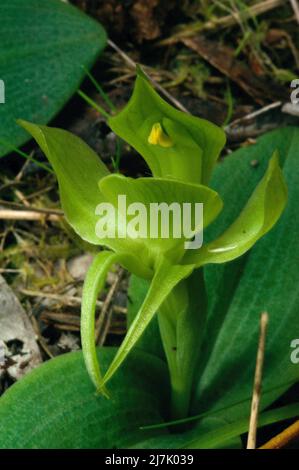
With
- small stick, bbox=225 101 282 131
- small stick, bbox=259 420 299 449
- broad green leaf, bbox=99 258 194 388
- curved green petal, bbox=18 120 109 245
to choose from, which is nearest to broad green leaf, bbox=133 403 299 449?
small stick, bbox=259 420 299 449

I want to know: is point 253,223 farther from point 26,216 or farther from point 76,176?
point 26,216

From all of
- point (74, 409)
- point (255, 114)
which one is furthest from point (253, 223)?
point (255, 114)

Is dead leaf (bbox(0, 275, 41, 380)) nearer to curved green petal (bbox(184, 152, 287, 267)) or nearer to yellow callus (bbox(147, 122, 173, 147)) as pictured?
curved green petal (bbox(184, 152, 287, 267))

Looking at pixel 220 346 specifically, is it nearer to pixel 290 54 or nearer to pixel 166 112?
pixel 166 112

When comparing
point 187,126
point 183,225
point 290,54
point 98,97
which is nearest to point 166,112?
point 187,126

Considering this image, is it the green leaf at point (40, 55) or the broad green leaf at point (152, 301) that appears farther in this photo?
the green leaf at point (40, 55)

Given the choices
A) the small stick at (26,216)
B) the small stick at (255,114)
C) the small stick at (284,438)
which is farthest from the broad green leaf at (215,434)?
the small stick at (255,114)

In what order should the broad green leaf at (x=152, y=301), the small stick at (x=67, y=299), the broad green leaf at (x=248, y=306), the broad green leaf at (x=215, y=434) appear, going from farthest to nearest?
the small stick at (x=67, y=299) → the broad green leaf at (x=248, y=306) → the broad green leaf at (x=215, y=434) → the broad green leaf at (x=152, y=301)

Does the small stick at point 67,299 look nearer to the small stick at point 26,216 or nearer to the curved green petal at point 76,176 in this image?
the small stick at point 26,216
